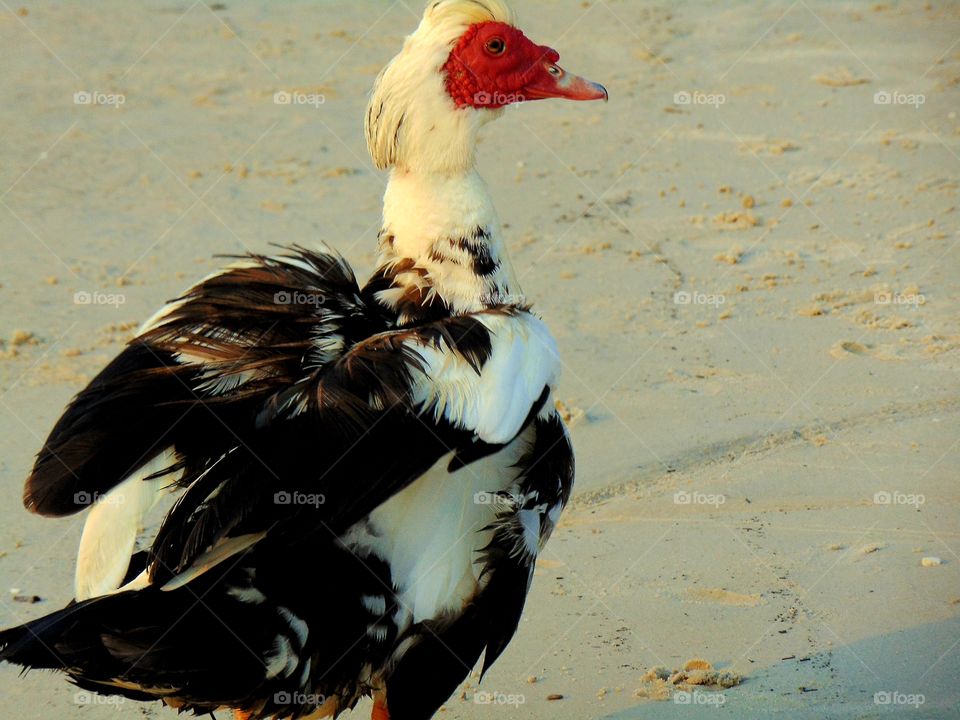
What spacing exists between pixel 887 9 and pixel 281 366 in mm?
10308

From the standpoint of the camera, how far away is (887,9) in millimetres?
12414

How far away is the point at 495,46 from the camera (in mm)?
4457

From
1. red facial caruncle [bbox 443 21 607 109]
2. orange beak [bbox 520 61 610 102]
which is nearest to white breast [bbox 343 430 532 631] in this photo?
red facial caruncle [bbox 443 21 607 109]

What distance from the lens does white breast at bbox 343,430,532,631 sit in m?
3.93

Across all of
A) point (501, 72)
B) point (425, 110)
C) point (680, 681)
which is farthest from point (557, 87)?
point (680, 681)

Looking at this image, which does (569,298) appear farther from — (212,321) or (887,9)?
(887,9)

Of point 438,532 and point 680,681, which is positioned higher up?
point 438,532

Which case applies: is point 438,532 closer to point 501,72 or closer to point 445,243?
point 445,243

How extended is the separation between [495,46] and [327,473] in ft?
5.79

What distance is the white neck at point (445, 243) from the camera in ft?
14.2

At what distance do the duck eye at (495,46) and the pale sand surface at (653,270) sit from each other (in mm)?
2301

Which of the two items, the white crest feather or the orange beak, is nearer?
the white crest feather

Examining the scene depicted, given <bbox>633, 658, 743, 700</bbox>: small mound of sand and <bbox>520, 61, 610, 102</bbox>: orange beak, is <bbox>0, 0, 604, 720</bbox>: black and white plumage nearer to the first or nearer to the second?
<bbox>520, 61, 610, 102</bbox>: orange beak

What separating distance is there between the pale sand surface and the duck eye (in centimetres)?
230
